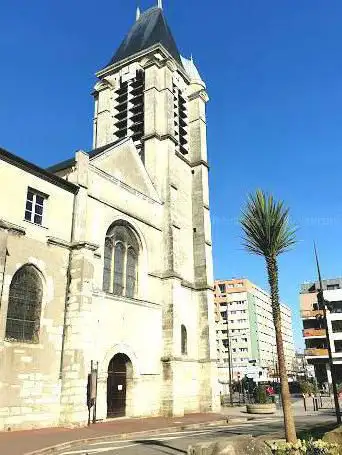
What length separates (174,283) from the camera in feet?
77.2

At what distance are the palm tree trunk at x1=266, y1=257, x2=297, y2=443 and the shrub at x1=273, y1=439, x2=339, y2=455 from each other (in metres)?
1.35

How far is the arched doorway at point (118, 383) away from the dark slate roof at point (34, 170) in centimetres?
818

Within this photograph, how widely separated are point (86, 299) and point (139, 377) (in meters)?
5.85

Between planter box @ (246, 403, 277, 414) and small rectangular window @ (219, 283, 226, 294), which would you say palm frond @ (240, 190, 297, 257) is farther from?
small rectangular window @ (219, 283, 226, 294)

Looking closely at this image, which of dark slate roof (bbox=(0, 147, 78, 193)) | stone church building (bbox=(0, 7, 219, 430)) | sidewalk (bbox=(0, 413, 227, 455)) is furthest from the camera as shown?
dark slate roof (bbox=(0, 147, 78, 193))

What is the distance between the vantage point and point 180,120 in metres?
31.5

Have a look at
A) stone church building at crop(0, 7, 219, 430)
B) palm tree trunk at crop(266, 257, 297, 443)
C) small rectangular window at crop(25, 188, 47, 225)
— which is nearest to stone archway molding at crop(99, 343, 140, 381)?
stone church building at crop(0, 7, 219, 430)

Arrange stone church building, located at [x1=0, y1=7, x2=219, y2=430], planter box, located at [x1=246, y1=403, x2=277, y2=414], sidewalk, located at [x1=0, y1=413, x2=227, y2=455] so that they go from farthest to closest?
planter box, located at [x1=246, y1=403, x2=277, y2=414] → stone church building, located at [x1=0, y1=7, x2=219, y2=430] → sidewalk, located at [x1=0, y1=413, x2=227, y2=455]

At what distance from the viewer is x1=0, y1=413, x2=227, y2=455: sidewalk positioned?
11.2 meters

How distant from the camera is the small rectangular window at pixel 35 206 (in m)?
17.4

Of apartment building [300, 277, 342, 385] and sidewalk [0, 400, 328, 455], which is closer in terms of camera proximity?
sidewalk [0, 400, 328, 455]

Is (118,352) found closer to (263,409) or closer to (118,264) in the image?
(118,264)

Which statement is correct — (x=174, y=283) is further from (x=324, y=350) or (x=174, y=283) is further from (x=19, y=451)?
(x=324, y=350)

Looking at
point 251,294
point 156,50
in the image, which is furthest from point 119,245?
point 251,294
